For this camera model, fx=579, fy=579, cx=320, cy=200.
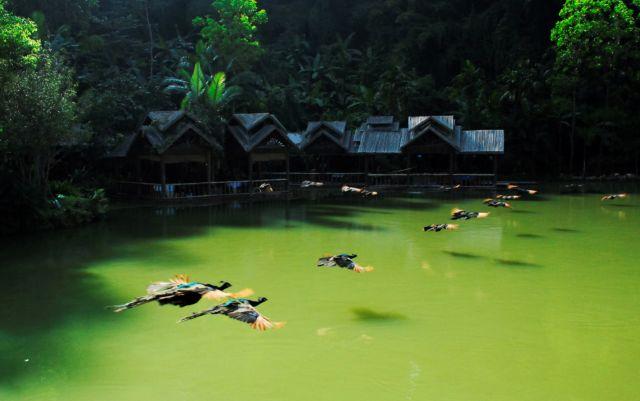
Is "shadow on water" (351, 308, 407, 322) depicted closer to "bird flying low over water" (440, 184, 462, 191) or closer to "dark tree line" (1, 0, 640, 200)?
"dark tree line" (1, 0, 640, 200)

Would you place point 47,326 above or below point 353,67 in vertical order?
below

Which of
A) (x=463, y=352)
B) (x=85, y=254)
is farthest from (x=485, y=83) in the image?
(x=463, y=352)

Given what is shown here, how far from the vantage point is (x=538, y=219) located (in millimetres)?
20078

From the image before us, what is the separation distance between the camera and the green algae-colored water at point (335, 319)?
686 centimetres

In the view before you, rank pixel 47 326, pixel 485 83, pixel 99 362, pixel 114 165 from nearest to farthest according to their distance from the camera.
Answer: pixel 99 362 → pixel 47 326 → pixel 114 165 → pixel 485 83

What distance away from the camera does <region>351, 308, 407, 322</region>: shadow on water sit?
921 cm

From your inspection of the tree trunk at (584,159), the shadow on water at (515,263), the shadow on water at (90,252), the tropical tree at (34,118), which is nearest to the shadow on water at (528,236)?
the shadow on water at (515,263)

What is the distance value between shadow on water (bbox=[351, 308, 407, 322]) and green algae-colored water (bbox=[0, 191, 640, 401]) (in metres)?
0.03

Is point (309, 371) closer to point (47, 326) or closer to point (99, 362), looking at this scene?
point (99, 362)

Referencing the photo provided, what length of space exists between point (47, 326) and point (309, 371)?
14.6 ft

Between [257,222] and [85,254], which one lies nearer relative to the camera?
[85,254]

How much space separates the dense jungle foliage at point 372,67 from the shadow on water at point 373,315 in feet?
46.5

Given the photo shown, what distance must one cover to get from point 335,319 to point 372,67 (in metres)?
36.3

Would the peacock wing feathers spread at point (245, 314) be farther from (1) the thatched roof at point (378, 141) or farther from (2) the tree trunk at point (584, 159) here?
(2) the tree trunk at point (584, 159)
